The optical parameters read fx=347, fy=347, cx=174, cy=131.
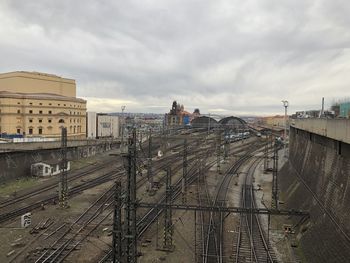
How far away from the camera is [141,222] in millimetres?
24109

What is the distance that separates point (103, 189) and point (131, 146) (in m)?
21.5

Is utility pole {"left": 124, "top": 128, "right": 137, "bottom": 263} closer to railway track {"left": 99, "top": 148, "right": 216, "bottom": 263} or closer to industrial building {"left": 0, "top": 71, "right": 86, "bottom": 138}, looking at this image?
railway track {"left": 99, "top": 148, "right": 216, "bottom": 263}

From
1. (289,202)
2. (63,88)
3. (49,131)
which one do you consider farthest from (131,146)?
(63,88)

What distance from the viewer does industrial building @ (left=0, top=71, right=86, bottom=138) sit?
60.0m

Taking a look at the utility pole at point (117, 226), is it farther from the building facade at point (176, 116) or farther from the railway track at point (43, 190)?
the building facade at point (176, 116)

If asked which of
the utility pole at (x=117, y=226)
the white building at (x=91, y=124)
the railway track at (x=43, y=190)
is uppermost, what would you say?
the white building at (x=91, y=124)

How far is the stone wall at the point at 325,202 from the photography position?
16.4 meters

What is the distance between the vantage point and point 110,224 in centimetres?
2430

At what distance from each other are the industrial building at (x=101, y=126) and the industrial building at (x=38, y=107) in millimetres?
3734

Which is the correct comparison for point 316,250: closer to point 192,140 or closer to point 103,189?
point 103,189

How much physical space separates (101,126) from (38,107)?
2058cm

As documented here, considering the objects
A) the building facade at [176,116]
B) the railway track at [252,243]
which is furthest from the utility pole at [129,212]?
the building facade at [176,116]

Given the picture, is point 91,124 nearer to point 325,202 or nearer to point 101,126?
point 101,126

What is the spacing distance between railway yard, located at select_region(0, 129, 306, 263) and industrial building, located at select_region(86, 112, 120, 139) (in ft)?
123
